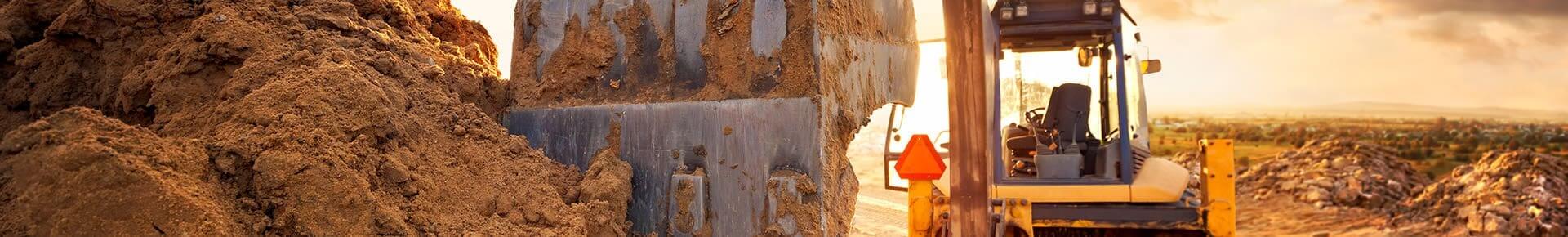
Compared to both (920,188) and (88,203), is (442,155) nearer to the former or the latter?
(88,203)

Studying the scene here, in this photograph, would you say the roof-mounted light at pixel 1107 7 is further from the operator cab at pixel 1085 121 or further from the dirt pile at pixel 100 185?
the dirt pile at pixel 100 185

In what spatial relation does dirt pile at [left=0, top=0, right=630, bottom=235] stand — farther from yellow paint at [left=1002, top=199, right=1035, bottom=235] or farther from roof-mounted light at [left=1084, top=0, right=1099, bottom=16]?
roof-mounted light at [left=1084, top=0, right=1099, bottom=16]

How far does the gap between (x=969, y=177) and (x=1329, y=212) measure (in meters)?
11.4

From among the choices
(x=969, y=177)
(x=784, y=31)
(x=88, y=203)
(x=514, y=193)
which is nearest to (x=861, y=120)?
(x=784, y=31)

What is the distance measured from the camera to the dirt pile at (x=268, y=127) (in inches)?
119

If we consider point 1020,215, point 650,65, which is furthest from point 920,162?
point 650,65

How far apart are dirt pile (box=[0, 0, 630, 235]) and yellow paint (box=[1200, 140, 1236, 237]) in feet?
10.8

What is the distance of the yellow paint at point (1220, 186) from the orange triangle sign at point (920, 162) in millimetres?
1740

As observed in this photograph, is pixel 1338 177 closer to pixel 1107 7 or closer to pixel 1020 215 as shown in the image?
pixel 1107 7

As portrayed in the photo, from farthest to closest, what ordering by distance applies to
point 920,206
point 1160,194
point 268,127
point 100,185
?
point 1160,194, point 920,206, point 268,127, point 100,185

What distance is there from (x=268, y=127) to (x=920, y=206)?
2.87 metres

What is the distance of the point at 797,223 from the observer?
377 cm

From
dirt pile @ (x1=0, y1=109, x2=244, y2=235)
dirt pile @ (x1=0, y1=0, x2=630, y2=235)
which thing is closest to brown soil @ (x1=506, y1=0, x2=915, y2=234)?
dirt pile @ (x1=0, y1=0, x2=630, y2=235)

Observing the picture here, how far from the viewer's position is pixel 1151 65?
6.80 m
